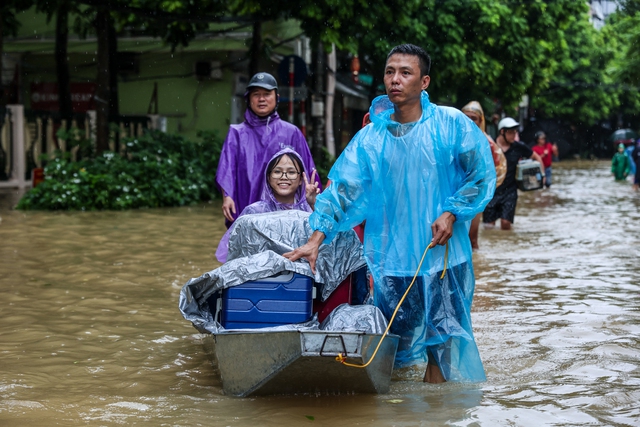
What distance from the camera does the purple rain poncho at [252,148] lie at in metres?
6.79

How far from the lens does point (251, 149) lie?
22.4 feet

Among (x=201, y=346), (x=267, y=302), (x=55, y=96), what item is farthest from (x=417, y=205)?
(x=55, y=96)

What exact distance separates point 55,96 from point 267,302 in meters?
22.6

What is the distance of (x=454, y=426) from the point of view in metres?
4.37

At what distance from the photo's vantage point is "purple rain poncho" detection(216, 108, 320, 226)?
679cm

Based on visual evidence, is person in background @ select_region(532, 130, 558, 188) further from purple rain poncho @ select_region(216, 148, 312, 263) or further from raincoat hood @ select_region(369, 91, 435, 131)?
raincoat hood @ select_region(369, 91, 435, 131)

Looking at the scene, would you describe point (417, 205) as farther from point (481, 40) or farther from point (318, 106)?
point (481, 40)

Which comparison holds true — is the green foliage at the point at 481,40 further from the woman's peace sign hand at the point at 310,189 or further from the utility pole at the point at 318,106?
the woman's peace sign hand at the point at 310,189

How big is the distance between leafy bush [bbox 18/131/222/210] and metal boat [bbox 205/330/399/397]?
1113 centimetres

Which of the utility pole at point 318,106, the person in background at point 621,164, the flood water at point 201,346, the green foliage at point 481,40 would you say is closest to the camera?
the flood water at point 201,346

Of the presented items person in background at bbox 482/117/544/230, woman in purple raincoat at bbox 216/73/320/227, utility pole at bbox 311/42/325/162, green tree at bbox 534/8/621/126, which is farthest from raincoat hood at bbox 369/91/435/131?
green tree at bbox 534/8/621/126

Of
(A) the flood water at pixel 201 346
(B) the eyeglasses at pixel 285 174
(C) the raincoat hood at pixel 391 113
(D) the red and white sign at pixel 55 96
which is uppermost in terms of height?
(D) the red and white sign at pixel 55 96

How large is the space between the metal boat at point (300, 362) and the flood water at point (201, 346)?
0.29ft

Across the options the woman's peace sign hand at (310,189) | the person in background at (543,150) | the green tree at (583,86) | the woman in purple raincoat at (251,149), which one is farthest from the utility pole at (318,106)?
the green tree at (583,86)
